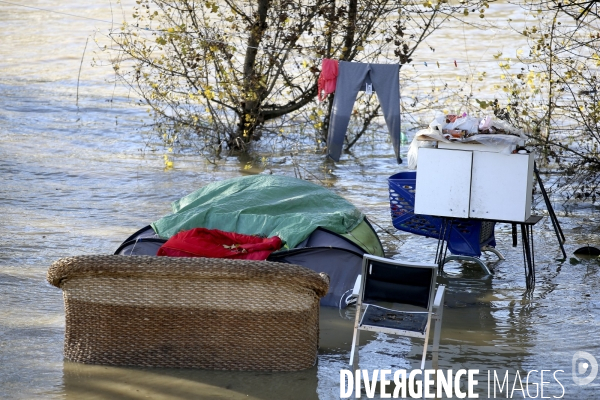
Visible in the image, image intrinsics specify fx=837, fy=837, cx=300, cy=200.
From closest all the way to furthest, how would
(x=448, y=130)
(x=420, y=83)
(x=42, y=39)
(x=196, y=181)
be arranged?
(x=448, y=130), (x=196, y=181), (x=420, y=83), (x=42, y=39)

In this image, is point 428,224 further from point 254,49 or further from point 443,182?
point 254,49

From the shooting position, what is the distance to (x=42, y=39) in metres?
21.8

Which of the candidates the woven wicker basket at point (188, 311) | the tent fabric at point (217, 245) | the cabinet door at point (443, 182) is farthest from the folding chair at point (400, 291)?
the cabinet door at point (443, 182)

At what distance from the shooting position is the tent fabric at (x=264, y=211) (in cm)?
651

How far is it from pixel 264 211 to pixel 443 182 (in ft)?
4.79

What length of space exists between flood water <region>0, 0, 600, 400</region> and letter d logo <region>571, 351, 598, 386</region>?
0.04 metres

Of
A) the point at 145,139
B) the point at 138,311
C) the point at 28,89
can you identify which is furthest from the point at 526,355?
the point at 28,89

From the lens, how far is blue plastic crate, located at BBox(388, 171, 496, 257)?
6926 millimetres

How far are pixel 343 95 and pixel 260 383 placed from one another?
13.6 ft

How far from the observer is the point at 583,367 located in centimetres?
512

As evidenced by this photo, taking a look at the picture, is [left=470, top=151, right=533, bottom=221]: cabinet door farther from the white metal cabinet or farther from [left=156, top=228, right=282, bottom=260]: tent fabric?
[left=156, top=228, right=282, bottom=260]: tent fabric

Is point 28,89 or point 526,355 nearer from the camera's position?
point 526,355

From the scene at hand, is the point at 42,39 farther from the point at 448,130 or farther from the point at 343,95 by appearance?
the point at 448,130

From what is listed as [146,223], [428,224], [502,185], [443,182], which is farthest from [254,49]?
[502,185]
